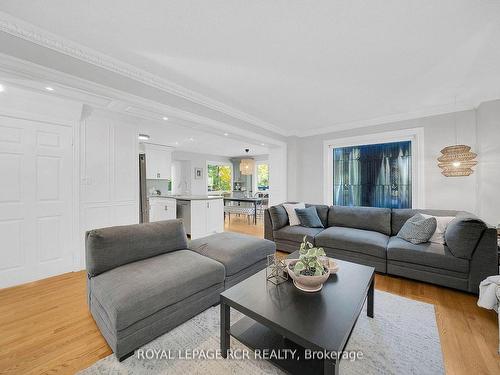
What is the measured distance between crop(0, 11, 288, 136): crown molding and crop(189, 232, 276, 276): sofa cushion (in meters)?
1.99

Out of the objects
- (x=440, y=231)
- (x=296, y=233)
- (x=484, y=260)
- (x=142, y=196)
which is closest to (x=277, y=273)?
(x=296, y=233)

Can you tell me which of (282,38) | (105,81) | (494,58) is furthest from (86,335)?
(494,58)

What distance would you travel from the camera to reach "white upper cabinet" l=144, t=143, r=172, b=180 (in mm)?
6391

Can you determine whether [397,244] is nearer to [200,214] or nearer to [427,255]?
[427,255]

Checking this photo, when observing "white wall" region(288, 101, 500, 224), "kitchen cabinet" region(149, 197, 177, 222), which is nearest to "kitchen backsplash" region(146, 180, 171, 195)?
"kitchen cabinet" region(149, 197, 177, 222)

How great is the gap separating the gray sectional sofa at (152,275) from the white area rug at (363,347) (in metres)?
0.09

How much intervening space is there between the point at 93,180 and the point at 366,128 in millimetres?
4970

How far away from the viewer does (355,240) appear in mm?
3139

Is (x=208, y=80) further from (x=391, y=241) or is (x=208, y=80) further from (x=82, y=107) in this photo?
(x=391, y=241)

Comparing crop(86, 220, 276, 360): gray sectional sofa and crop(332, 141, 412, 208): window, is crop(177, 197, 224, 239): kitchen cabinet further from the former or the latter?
crop(332, 141, 412, 208): window

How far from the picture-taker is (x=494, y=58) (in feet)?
7.47

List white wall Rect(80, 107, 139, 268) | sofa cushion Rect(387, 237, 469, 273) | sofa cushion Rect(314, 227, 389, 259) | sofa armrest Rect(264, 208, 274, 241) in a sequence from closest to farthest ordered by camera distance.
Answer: sofa cushion Rect(387, 237, 469, 273) → sofa cushion Rect(314, 227, 389, 259) → white wall Rect(80, 107, 139, 268) → sofa armrest Rect(264, 208, 274, 241)

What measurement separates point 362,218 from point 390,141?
1.69 m

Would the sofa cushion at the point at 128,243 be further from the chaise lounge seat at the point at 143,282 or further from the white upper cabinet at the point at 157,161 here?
the white upper cabinet at the point at 157,161
